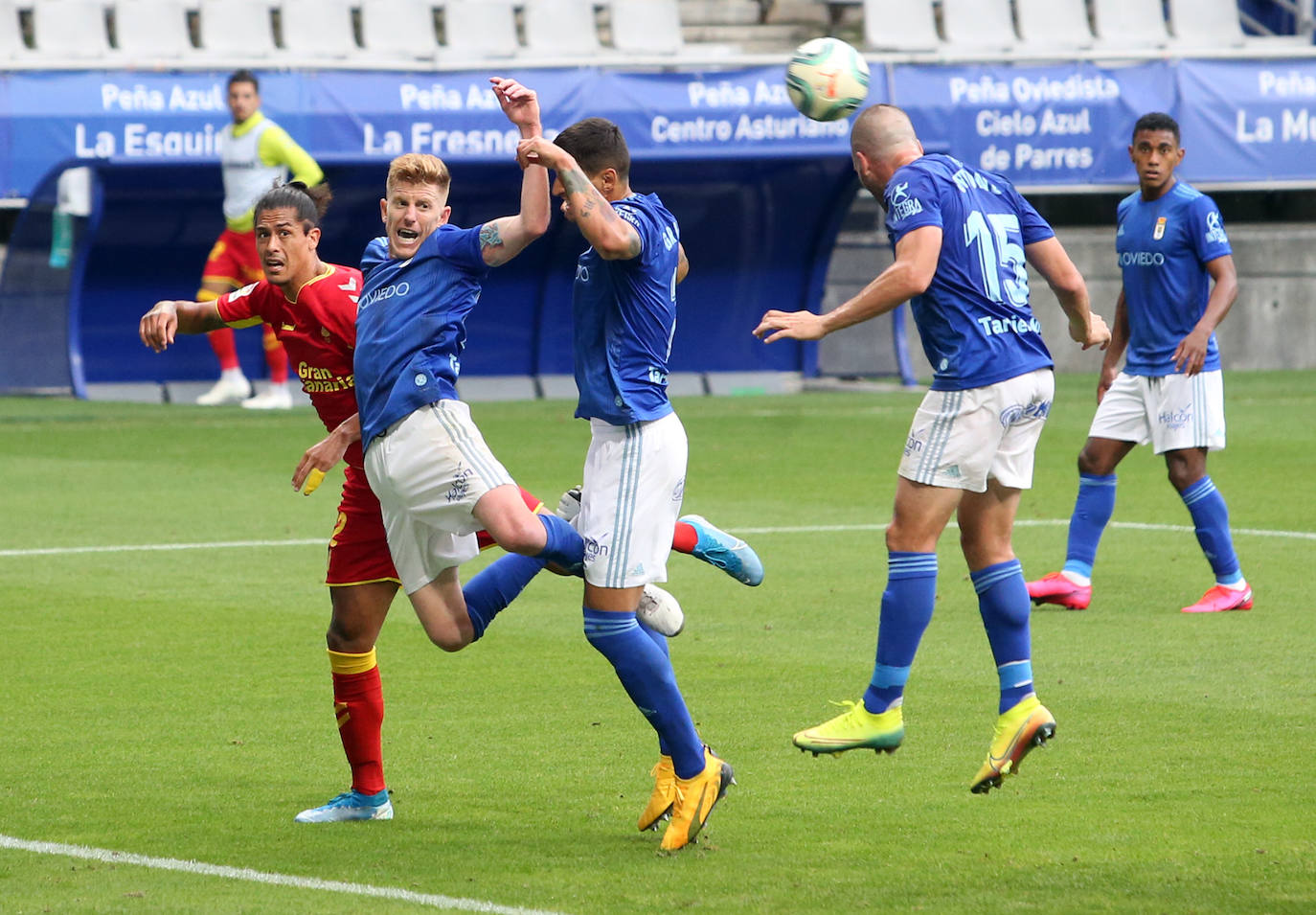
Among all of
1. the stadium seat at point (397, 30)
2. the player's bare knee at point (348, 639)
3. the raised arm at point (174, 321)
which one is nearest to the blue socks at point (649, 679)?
the player's bare knee at point (348, 639)

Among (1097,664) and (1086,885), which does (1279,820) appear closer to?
(1086,885)

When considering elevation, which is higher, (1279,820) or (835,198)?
(1279,820)

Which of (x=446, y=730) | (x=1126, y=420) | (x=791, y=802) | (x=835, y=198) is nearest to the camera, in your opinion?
(x=791, y=802)

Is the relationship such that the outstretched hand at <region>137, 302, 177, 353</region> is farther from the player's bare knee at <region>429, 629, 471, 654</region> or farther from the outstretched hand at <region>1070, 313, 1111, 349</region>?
the outstretched hand at <region>1070, 313, 1111, 349</region>

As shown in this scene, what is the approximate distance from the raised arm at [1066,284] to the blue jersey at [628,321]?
1364 mm

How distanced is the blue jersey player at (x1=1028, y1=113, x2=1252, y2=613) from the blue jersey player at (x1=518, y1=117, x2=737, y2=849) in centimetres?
411

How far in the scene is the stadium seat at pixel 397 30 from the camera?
24078 mm

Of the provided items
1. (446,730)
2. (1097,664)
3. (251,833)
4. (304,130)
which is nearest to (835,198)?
(304,130)

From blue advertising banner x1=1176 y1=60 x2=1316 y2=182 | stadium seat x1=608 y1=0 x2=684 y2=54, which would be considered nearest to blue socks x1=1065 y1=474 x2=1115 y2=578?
blue advertising banner x1=1176 y1=60 x2=1316 y2=182

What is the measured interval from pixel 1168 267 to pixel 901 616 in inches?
155

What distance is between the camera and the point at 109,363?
A: 19.5 m

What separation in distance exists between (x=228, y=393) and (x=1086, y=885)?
15.1 meters

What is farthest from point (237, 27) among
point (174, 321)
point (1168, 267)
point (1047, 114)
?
point (174, 321)

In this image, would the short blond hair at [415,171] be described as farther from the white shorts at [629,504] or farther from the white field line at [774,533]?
the white field line at [774,533]
